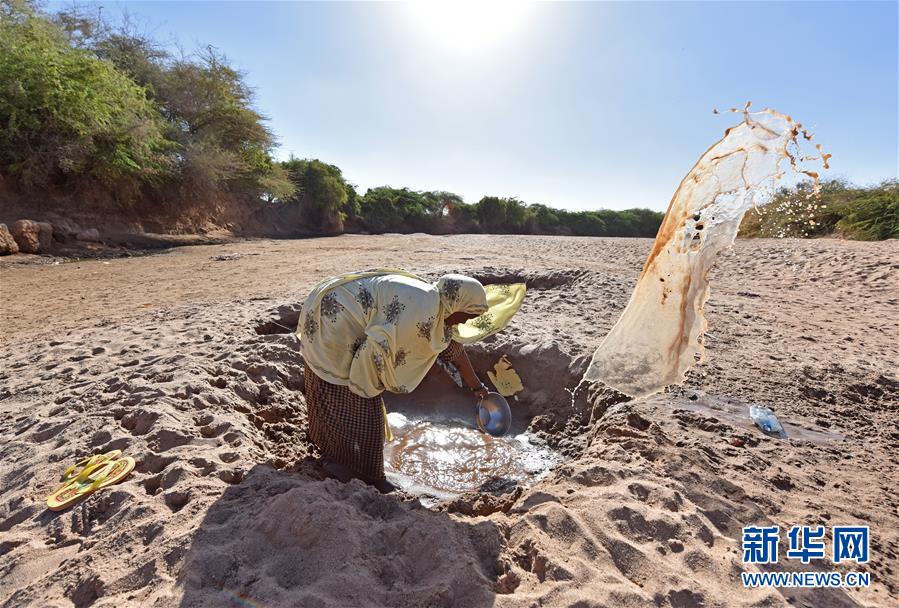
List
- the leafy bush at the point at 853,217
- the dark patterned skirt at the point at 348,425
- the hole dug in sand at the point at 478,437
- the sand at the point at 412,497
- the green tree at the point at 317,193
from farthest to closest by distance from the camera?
the green tree at the point at 317,193
the leafy bush at the point at 853,217
the hole dug in sand at the point at 478,437
the dark patterned skirt at the point at 348,425
the sand at the point at 412,497

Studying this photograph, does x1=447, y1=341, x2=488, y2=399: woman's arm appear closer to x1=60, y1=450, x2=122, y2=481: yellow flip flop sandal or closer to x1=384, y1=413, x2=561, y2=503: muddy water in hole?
x1=384, y1=413, x2=561, y2=503: muddy water in hole

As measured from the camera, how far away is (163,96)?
16.4 metres

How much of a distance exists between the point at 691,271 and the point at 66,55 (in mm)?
14377

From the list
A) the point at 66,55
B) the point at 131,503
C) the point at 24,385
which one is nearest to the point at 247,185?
the point at 66,55

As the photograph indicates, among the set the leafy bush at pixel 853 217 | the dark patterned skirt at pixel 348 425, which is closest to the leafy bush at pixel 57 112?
the dark patterned skirt at pixel 348 425

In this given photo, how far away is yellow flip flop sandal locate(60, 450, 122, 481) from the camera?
2.26 meters

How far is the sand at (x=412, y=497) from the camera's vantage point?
1705mm

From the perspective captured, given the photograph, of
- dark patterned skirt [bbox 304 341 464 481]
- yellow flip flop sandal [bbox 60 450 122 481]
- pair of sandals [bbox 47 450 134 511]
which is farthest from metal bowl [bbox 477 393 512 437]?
yellow flip flop sandal [bbox 60 450 122 481]

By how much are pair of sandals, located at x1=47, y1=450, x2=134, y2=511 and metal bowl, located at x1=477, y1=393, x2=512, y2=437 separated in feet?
5.99

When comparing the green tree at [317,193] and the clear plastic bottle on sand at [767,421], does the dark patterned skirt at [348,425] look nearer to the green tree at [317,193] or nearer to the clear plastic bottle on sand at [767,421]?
the clear plastic bottle on sand at [767,421]

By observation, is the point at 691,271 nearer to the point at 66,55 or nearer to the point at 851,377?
the point at 851,377

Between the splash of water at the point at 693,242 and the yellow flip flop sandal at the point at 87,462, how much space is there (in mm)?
2869

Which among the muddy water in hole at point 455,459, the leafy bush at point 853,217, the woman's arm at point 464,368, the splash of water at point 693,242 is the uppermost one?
the leafy bush at point 853,217

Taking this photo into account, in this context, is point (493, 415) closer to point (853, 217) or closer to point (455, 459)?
point (455, 459)
